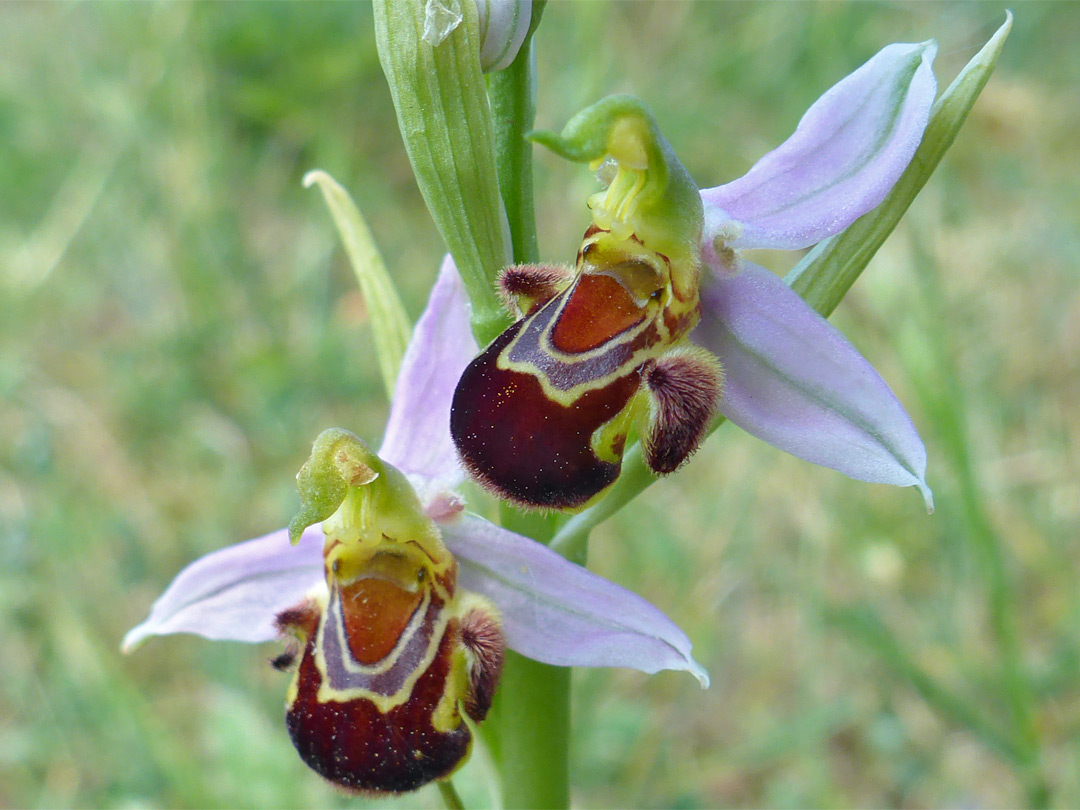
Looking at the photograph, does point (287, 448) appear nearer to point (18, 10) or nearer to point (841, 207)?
point (841, 207)

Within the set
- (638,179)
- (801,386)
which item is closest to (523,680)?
(801,386)

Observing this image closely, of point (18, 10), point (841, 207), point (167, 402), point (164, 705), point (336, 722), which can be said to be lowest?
point (164, 705)

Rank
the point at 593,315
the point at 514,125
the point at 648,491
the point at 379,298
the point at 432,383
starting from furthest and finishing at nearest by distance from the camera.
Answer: the point at 648,491, the point at 379,298, the point at 432,383, the point at 514,125, the point at 593,315

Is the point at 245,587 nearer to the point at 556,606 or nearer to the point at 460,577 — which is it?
the point at 460,577

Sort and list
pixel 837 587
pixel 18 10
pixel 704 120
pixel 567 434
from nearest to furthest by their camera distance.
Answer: pixel 567 434 < pixel 837 587 < pixel 704 120 < pixel 18 10

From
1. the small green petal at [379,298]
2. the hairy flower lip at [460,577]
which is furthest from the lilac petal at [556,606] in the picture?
the small green petal at [379,298]

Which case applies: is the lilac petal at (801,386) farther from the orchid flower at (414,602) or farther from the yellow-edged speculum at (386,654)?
the yellow-edged speculum at (386,654)

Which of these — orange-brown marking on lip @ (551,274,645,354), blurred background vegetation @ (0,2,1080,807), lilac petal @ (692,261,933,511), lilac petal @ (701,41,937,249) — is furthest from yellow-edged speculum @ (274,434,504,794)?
blurred background vegetation @ (0,2,1080,807)

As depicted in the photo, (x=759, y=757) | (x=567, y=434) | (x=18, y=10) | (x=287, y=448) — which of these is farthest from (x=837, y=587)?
(x=18, y=10)
